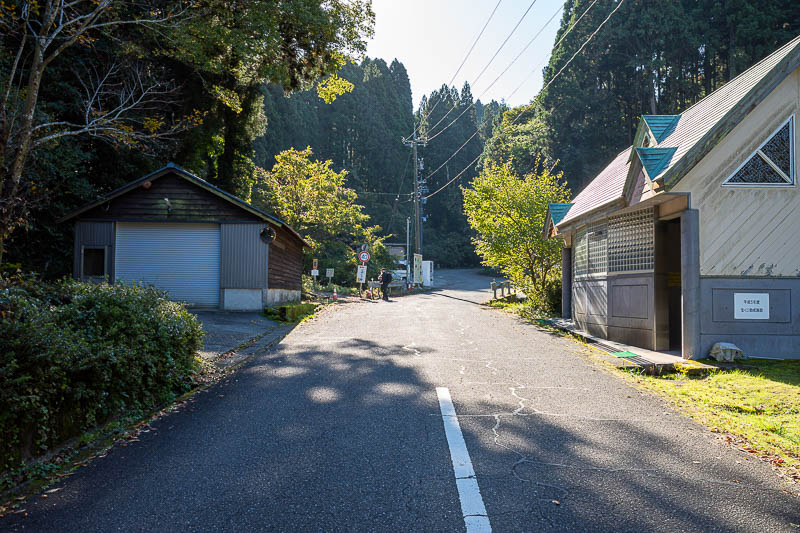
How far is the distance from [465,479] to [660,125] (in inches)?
413

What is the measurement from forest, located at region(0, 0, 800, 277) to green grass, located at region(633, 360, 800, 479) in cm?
1020

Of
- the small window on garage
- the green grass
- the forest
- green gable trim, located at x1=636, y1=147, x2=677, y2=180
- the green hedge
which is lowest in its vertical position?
the green grass

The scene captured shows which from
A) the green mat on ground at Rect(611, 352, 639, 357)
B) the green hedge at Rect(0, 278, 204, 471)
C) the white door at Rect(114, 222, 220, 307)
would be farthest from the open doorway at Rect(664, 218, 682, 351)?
the white door at Rect(114, 222, 220, 307)

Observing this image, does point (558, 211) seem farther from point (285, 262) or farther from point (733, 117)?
point (285, 262)

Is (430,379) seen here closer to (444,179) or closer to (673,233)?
(673,233)

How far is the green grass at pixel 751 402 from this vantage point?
187 inches

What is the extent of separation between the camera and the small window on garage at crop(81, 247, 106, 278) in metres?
18.3

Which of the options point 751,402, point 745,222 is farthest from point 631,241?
point 751,402

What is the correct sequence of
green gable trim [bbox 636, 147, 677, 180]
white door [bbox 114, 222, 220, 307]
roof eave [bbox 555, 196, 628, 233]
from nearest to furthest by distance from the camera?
1. green gable trim [bbox 636, 147, 677, 180]
2. roof eave [bbox 555, 196, 628, 233]
3. white door [bbox 114, 222, 220, 307]

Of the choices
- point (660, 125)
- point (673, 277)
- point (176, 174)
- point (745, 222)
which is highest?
point (176, 174)

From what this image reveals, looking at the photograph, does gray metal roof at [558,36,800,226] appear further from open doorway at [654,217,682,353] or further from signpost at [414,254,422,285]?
signpost at [414,254,422,285]

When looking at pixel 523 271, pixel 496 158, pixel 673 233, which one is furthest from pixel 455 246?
pixel 673 233

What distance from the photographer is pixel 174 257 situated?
18.3 m

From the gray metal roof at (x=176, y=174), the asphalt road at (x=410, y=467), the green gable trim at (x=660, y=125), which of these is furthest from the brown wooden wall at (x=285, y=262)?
the green gable trim at (x=660, y=125)
